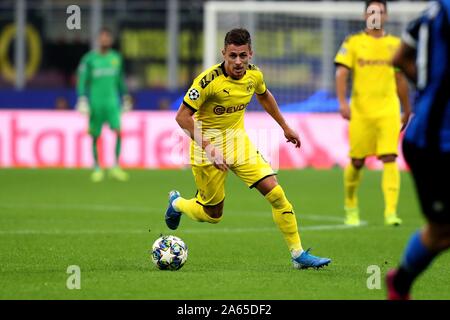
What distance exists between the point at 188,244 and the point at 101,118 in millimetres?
10058

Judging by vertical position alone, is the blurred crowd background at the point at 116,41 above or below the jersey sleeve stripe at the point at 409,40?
above

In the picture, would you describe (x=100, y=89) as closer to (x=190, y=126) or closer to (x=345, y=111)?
(x=345, y=111)

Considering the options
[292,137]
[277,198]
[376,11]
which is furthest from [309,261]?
[376,11]

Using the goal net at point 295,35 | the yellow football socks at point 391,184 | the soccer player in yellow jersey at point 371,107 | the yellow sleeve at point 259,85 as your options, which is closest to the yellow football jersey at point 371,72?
the soccer player in yellow jersey at point 371,107

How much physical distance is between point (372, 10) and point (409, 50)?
640cm

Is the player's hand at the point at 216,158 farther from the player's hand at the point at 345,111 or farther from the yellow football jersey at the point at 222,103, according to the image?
the player's hand at the point at 345,111

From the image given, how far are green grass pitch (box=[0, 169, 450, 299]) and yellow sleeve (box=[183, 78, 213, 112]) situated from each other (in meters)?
1.31

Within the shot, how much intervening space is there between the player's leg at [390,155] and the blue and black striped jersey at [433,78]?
684 cm

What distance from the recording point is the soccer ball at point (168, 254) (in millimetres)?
9359

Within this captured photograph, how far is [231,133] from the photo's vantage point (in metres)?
10.1

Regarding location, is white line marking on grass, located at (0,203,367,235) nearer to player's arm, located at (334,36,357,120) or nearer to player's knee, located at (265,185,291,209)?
player's arm, located at (334,36,357,120)
